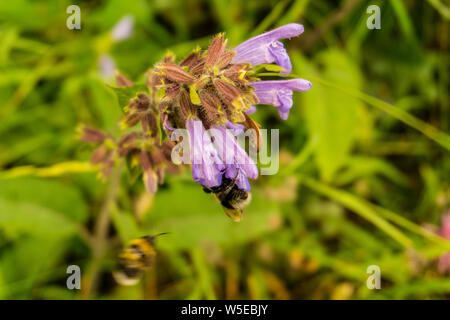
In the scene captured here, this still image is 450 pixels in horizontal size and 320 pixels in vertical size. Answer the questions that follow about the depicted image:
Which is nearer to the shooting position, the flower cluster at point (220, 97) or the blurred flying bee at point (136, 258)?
the flower cluster at point (220, 97)

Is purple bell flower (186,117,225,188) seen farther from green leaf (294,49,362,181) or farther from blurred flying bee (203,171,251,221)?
green leaf (294,49,362,181)

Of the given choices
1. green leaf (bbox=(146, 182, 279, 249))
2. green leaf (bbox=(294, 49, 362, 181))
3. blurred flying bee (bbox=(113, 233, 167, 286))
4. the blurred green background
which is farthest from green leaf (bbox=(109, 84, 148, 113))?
green leaf (bbox=(294, 49, 362, 181))

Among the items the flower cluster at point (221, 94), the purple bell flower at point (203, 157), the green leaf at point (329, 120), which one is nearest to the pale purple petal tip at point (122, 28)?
the green leaf at point (329, 120)

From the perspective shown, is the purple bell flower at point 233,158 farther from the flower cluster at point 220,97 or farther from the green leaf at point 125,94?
the green leaf at point 125,94

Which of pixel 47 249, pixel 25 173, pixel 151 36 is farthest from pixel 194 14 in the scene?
pixel 47 249

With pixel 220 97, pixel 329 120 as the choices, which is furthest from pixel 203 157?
pixel 329 120

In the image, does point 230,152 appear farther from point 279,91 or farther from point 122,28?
point 122,28
